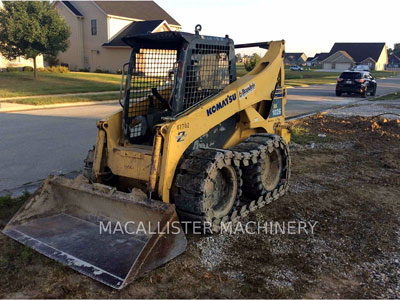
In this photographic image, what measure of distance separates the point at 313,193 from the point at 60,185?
4.02 metres

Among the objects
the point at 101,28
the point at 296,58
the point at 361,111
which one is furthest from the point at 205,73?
the point at 296,58

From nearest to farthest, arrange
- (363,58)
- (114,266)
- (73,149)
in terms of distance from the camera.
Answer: (114,266)
(73,149)
(363,58)

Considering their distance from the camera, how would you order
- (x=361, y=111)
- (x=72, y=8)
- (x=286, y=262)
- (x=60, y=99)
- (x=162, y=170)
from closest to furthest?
(x=286, y=262) < (x=162, y=170) < (x=361, y=111) < (x=60, y=99) < (x=72, y=8)

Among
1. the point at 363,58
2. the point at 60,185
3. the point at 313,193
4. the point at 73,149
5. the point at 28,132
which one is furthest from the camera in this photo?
the point at 363,58

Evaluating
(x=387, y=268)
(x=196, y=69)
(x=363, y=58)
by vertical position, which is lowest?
(x=387, y=268)

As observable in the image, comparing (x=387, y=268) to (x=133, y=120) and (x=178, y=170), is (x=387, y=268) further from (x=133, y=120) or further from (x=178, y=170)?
(x=133, y=120)

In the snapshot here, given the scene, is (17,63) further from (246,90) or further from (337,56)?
(337,56)

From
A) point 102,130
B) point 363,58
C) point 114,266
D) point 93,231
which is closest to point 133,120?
point 102,130

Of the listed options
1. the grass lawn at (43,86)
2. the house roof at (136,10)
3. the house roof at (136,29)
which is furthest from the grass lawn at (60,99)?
the house roof at (136,10)

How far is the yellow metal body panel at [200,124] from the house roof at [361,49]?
9566cm

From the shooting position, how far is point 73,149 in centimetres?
890

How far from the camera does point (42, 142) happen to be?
31.1 ft

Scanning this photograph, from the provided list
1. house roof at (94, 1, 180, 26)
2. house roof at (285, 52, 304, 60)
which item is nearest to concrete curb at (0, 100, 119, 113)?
house roof at (94, 1, 180, 26)

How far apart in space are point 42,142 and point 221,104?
6.06 m
